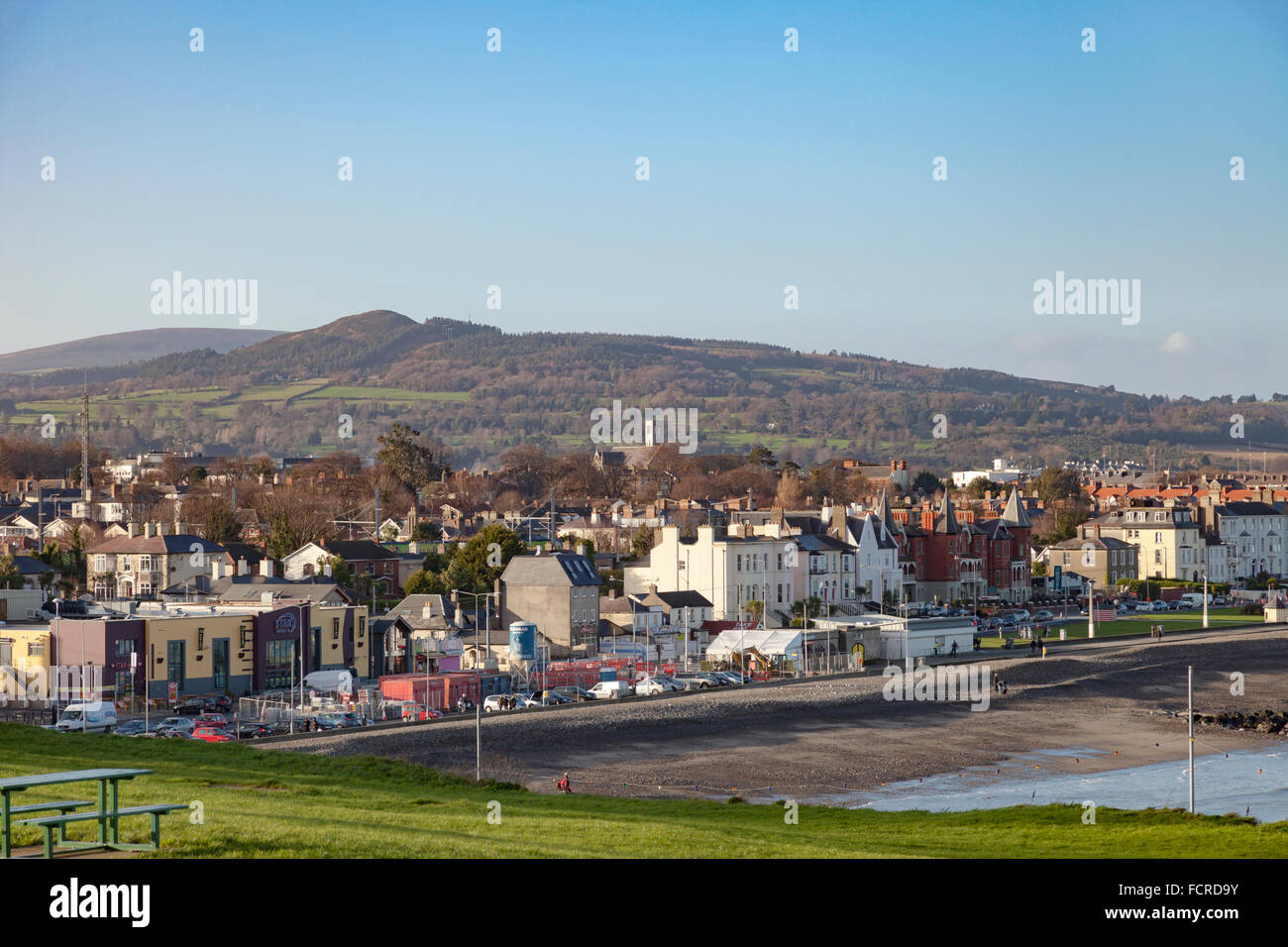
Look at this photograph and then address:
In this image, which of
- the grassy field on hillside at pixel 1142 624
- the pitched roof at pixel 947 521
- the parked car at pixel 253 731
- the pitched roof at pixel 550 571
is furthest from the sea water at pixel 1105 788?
the pitched roof at pixel 947 521

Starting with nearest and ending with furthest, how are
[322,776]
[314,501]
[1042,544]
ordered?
[322,776], [314,501], [1042,544]

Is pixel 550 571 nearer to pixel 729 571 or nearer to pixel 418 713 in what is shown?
pixel 729 571

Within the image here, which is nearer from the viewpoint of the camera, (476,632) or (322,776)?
(322,776)

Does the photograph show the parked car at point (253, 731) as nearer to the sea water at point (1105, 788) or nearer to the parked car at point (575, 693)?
the parked car at point (575, 693)

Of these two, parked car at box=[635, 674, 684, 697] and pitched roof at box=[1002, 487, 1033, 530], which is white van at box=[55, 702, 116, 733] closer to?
parked car at box=[635, 674, 684, 697]

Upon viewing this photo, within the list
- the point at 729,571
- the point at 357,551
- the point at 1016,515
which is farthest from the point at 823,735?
the point at 1016,515
